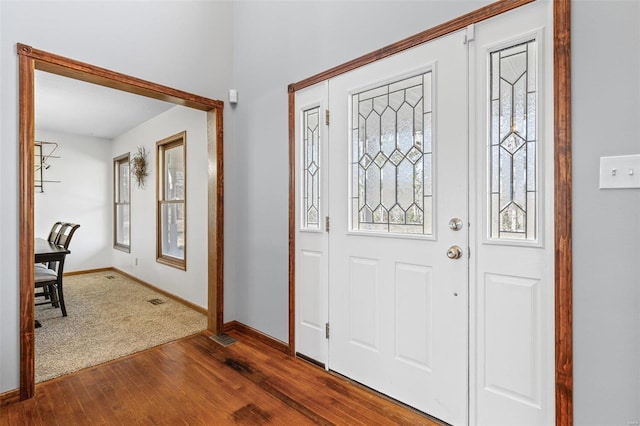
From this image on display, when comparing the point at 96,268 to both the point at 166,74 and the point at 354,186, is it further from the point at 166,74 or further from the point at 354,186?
the point at 354,186

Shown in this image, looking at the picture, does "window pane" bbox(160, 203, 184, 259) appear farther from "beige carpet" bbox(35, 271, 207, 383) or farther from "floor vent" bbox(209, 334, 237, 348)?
"floor vent" bbox(209, 334, 237, 348)

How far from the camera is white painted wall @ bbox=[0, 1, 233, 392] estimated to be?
190cm

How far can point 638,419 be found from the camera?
1.27 m

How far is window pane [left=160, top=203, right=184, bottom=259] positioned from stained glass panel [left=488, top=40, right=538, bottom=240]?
3.75 meters

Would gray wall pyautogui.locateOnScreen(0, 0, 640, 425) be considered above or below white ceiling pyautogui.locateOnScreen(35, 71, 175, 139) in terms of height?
below

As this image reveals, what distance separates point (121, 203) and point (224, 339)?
4.36m

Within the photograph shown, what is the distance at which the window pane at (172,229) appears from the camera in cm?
438

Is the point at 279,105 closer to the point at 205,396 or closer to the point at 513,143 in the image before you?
the point at 513,143

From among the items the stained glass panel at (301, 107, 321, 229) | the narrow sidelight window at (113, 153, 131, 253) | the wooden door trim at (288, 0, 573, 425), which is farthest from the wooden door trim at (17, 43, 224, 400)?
the narrow sidelight window at (113, 153, 131, 253)

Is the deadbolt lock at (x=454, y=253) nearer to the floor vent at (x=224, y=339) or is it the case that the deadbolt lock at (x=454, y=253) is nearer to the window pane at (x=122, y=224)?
the floor vent at (x=224, y=339)

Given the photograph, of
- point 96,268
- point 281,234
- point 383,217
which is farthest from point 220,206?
point 96,268

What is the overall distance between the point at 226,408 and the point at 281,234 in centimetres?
122

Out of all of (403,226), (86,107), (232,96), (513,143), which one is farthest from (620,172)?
(86,107)

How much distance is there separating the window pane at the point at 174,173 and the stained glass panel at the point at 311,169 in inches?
96.1
